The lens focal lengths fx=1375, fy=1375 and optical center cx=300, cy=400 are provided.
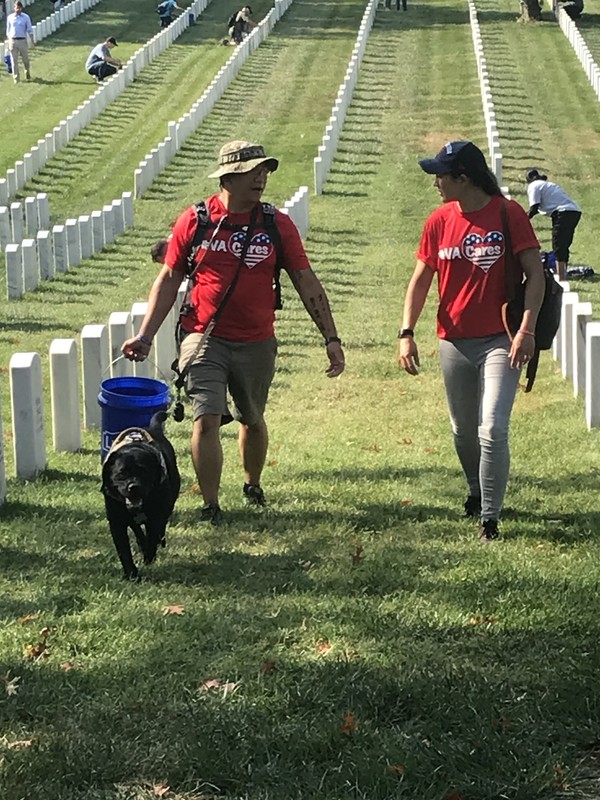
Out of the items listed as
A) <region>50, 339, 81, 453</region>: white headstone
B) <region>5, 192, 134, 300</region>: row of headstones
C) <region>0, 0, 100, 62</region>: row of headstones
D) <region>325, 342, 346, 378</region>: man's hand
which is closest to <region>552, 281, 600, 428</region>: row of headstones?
<region>325, 342, 346, 378</region>: man's hand

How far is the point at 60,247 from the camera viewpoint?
63.1ft

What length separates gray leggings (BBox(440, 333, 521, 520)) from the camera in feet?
22.6

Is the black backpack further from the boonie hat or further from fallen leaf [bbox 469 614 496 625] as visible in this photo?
fallen leaf [bbox 469 614 496 625]

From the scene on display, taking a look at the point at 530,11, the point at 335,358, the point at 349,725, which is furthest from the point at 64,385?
the point at 530,11

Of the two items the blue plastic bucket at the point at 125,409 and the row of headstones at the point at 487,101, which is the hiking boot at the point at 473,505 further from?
the row of headstones at the point at 487,101

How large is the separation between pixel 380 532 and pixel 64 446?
308cm

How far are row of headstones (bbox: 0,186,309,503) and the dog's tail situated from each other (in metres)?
1.18

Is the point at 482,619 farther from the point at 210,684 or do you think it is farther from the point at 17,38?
the point at 17,38

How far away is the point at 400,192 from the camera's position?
25406mm

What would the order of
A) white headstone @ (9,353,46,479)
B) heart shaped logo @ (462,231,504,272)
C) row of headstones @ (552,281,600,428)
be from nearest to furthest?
1. heart shaped logo @ (462,231,504,272)
2. white headstone @ (9,353,46,479)
3. row of headstones @ (552,281,600,428)

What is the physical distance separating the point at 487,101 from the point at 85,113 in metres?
9.55

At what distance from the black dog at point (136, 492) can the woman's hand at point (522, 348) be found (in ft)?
5.88

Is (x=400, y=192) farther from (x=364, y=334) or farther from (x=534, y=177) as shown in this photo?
(x=364, y=334)

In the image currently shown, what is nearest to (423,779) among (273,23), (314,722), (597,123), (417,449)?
(314,722)
